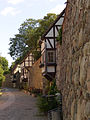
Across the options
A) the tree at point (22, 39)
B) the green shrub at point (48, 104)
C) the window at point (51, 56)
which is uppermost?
the tree at point (22, 39)

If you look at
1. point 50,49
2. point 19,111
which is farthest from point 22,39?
point 19,111

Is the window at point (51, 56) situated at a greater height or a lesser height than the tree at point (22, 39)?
lesser

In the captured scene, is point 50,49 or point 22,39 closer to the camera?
point 50,49

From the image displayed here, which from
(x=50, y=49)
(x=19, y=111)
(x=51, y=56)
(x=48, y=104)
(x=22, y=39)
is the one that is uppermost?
(x=22, y=39)

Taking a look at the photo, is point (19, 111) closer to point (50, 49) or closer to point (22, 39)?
point (50, 49)

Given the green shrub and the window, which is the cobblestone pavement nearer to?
the green shrub

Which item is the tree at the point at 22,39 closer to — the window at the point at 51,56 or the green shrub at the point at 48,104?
the window at the point at 51,56

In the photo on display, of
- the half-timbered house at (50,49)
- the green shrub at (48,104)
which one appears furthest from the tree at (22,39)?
the green shrub at (48,104)

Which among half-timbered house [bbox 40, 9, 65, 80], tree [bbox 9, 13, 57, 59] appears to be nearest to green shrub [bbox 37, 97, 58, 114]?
half-timbered house [bbox 40, 9, 65, 80]

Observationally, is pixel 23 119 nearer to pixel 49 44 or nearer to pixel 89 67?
pixel 89 67

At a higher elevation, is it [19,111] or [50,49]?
[50,49]

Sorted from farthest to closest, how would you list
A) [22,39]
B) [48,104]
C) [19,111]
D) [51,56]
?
[22,39] < [51,56] < [19,111] < [48,104]

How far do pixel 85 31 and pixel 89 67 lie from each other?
0.85 metres

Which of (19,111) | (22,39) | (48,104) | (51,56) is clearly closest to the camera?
(48,104)
